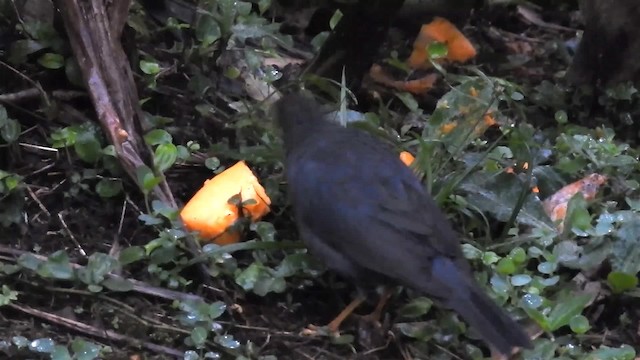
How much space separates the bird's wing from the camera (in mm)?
2918

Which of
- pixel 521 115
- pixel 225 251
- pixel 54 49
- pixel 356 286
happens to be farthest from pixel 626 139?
pixel 54 49

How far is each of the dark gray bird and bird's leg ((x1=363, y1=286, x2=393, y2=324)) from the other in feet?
0.39

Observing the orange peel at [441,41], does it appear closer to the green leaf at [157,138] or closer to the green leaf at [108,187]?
the green leaf at [157,138]

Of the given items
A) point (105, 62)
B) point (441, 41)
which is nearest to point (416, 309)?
point (105, 62)

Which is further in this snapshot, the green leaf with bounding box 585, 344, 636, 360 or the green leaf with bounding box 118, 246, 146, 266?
the green leaf with bounding box 118, 246, 146, 266

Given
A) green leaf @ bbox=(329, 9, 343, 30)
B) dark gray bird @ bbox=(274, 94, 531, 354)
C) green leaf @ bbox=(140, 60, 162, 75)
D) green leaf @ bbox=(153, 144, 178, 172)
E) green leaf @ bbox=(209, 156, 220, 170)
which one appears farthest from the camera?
green leaf @ bbox=(329, 9, 343, 30)

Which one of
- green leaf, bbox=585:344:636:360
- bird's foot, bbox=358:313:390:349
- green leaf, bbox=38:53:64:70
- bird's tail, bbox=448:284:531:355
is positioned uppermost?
green leaf, bbox=38:53:64:70

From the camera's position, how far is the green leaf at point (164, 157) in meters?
3.39

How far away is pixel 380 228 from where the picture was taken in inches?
117

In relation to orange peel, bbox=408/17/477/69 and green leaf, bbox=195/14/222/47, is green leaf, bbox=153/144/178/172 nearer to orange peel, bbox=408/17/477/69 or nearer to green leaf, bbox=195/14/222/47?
green leaf, bbox=195/14/222/47

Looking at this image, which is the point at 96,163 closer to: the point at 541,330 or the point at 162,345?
the point at 162,345

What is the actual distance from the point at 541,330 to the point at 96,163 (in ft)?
5.10

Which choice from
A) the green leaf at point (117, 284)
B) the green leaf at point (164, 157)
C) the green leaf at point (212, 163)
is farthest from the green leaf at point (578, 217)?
the green leaf at point (117, 284)

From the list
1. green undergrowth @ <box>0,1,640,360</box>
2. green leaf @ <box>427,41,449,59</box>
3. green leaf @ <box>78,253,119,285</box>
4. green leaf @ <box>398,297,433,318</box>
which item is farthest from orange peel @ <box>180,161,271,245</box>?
green leaf @ <box>427,41,449,59</box>
